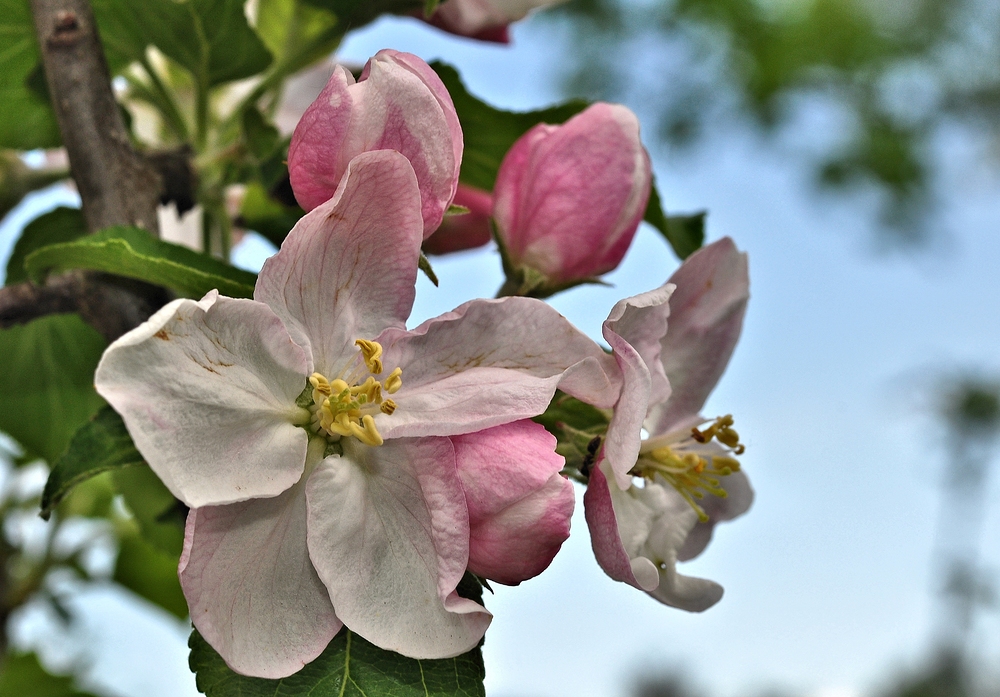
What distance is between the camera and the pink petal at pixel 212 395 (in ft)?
1.37

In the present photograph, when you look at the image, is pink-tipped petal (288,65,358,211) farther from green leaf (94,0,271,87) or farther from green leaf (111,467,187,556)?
green leaf (111,467,187,556)

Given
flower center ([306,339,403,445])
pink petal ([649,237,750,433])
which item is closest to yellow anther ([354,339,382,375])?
flower center ([306,339,403,445])

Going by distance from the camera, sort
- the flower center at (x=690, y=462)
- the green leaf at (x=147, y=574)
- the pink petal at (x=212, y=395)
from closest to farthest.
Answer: the pink petal at (x=212, y=395) → the flower center at (x=690, y=462) → the green leaf at (x=147, y=574)

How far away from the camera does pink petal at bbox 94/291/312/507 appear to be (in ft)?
1.37

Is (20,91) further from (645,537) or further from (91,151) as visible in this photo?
(645,537)

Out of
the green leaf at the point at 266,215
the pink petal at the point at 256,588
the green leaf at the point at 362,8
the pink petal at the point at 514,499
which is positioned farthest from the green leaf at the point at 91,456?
the green leaf at the point at 362,8

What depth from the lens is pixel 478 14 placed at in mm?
768

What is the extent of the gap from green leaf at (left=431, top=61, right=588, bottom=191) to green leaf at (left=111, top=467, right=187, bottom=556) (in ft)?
1.37

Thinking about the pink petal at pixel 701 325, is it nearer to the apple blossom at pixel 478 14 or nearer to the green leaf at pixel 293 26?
the apple blossom at pixel 478 14

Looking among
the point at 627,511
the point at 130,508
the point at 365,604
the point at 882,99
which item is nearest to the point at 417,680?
the point at 365,604

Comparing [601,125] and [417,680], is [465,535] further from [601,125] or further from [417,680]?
[601,125]

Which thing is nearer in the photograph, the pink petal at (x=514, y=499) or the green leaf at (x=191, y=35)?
the pink petal at (x=514, y=499)

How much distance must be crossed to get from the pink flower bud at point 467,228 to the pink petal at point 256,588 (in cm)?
37

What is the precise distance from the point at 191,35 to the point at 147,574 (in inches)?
35.5
